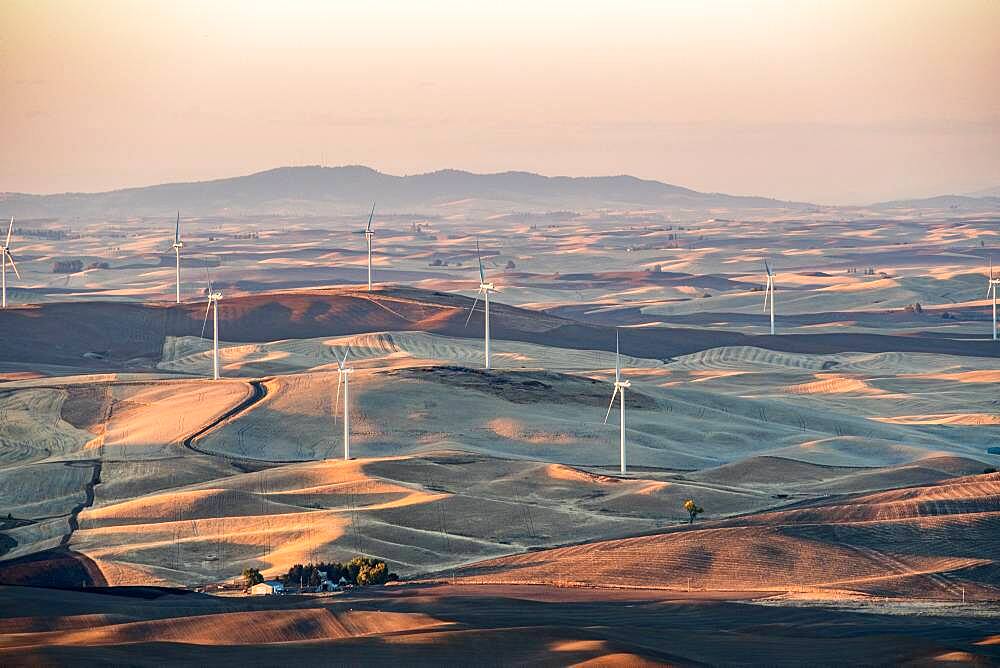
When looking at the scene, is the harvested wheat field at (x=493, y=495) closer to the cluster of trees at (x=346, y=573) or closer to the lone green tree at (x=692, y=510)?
the cluster of trees at (x=346, y=573)

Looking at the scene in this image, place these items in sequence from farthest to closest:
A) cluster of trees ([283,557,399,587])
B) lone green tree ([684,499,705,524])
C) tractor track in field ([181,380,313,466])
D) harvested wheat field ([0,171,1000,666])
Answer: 1. tractor track in field ([181,380,313,466])
2. lone green tree ([684,499,705,524])
3. cluster of trees ([283,557,399,587])
4. harvested wheat field ([0,171,1000,666])

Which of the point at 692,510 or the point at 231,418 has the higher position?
the point at 692,510

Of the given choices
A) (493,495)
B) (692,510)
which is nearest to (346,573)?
(692,510)

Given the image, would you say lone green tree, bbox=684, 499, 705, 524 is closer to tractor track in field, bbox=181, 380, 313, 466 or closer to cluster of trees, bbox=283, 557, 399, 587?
cluster of trees, bbox=283, 557, 399, 587

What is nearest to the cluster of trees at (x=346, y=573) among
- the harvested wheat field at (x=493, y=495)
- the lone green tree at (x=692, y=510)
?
the harvested wheat field at (x=493, y=495)

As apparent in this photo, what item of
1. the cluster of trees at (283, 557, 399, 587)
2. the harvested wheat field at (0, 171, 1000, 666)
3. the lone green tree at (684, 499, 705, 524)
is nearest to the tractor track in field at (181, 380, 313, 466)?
the harvested wheat field at (0, 171, 1000, 666)

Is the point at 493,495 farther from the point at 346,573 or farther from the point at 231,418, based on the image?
the point at 231,418

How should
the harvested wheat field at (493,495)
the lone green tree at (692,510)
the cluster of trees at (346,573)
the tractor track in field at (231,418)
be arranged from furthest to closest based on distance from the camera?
the tractor track in field at (231,418)
the lone green tree at (692,510)
the cluster of trees at (346,573)
the harvested wheat field at (493,495)

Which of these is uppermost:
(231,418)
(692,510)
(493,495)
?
(692,510)

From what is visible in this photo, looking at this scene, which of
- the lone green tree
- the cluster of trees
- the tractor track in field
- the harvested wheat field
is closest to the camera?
the harvested wheat field

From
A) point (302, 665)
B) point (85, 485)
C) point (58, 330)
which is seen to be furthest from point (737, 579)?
point (58, 330)
